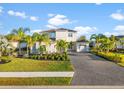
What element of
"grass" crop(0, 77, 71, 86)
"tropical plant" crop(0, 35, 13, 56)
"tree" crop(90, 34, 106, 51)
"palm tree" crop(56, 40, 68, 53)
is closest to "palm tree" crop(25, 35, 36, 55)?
"tropical plant" crop(0, 35, 13, 56)

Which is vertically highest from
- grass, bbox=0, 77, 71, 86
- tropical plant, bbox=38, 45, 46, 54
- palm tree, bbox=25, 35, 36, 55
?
palm tree, bbox=25, 35, 36, 55

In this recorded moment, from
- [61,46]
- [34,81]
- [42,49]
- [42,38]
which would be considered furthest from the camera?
[61,46]

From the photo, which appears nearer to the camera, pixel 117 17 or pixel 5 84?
pixel 5 84

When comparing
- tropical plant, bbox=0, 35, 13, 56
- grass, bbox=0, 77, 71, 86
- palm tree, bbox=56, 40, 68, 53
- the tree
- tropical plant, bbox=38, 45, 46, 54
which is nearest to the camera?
grass, bbox=0, 77, 71, 86

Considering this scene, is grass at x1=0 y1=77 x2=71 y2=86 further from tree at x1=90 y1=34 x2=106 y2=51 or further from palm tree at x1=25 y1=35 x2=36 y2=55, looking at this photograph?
palm tree at x1=25 y1=35 x2=36 y2=55

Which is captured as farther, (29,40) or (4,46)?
(29,40)

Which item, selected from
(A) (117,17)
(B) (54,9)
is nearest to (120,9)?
(A) (117,17)

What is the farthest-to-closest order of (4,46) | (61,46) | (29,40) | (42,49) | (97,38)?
(61,46), (97,38), (42,49), (29,40), (4,46)

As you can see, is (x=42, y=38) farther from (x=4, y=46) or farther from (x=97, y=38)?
(x=97, y=38)

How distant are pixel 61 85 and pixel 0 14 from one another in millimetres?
7724

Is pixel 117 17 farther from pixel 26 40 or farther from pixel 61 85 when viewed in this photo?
pixel 26 40

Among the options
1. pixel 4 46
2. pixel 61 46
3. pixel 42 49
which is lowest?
pixel 42 49

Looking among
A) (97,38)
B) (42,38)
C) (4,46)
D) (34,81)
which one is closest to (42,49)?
(42,38)

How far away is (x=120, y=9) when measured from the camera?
18531 millimetres
